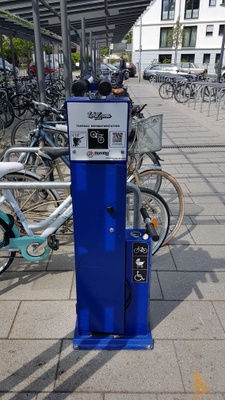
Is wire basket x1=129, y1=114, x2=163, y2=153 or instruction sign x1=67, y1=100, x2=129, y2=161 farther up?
instruction sign x1=67, y1=100, x2=129, y2=161

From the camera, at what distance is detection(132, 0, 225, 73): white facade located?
117 ft

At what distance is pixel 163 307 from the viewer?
2.58 metres

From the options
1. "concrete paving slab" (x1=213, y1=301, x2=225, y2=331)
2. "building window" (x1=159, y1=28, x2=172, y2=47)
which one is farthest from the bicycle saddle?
"building window" (x1=159, y1=28, x2=172, y2=47)

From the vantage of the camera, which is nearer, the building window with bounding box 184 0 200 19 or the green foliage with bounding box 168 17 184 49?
the green foliage with bounding box 168 17 184 49

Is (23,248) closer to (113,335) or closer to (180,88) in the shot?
(113,335)

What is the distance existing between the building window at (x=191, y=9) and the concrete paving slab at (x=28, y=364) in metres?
40.4

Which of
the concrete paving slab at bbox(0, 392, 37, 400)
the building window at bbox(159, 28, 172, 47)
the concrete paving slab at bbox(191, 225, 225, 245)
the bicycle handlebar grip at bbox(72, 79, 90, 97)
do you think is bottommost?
the concrete paving slab at bbox(0, 392, 37, 400)

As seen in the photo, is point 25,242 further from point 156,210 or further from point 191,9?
point 191,9

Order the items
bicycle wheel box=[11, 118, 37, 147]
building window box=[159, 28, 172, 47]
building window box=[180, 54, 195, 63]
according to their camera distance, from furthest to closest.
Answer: building window box=[180, 54, 195, 63] → building window box=[159, 28, 172, 47] → bicycle wheel box=[11, 118, 37, 147]

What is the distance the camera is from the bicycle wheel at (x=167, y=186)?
326 centimetres

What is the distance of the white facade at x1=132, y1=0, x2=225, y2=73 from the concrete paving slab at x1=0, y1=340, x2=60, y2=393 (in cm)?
3622

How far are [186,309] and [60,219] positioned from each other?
1181 millimetres

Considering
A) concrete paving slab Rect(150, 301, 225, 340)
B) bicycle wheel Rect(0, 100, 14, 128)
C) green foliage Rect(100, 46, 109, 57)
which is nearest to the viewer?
concrete paving slab Rect(150, 301, 225, 340)

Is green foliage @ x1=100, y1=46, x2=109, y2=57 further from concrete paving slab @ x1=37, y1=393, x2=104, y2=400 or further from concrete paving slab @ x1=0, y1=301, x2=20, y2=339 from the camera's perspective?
concrete paving slab @ x1=37, y1=393, x2=104, y2=400
